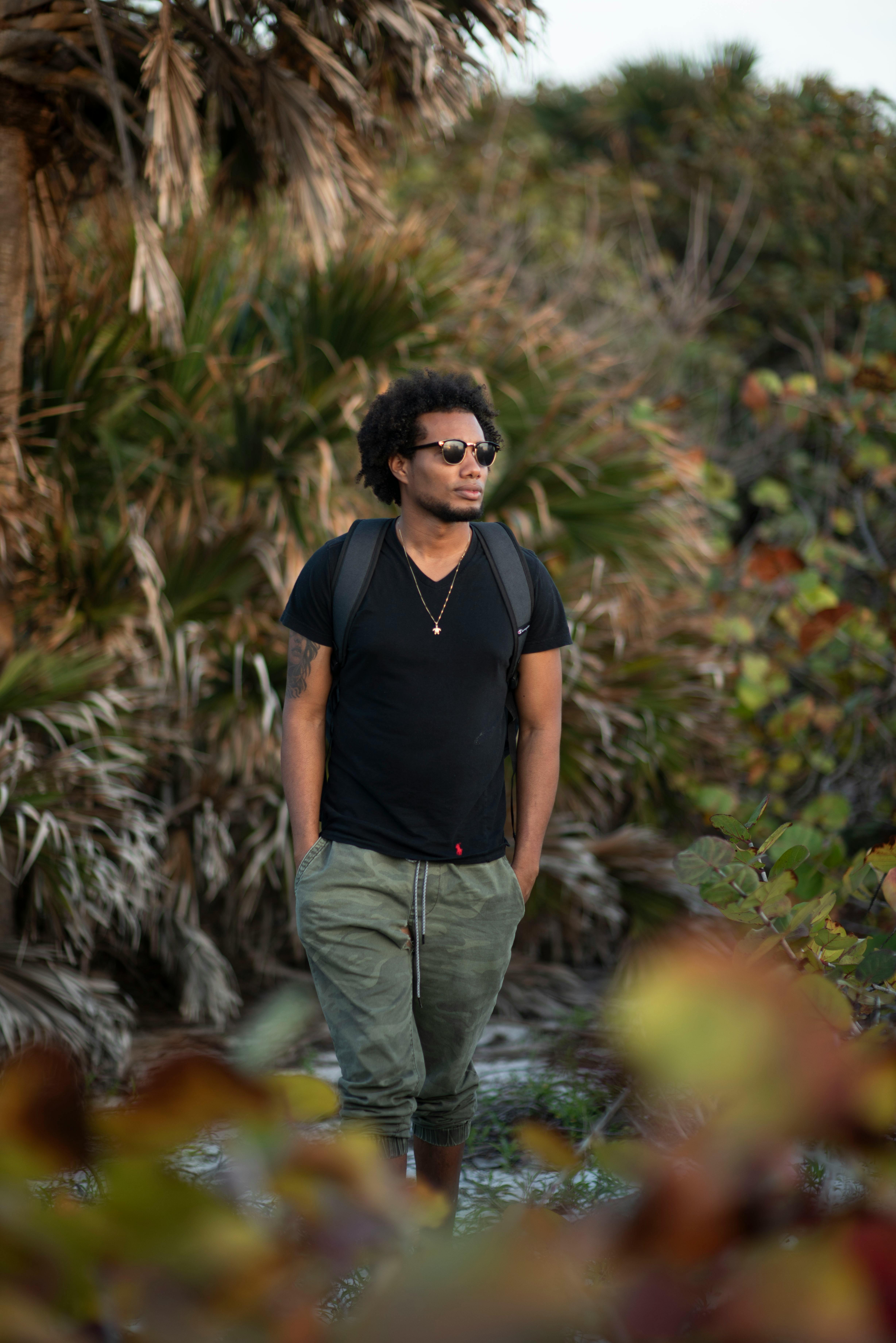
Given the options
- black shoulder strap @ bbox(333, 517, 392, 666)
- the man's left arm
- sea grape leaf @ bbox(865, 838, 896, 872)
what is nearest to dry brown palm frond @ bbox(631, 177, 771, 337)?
the man's left arm

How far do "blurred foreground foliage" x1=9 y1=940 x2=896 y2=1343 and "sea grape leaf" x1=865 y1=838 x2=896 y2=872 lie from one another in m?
1.69

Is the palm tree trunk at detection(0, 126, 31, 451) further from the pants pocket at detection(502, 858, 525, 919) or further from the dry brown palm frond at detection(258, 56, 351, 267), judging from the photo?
the pants pocket at detection(502, 858, 525, 919)

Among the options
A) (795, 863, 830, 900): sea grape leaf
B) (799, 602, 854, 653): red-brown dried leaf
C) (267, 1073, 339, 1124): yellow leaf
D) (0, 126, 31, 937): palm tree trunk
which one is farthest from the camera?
(799, 602, 854, 653): red-brown dried leaf

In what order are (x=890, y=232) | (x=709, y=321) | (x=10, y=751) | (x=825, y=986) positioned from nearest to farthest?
(x=825, y=986), (x=10, y=751), (x=890, y=232), (x=709, y=321)

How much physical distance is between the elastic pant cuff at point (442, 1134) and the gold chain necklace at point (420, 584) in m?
1.23

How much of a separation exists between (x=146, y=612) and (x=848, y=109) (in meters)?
9.00

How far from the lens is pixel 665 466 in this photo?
5.71m

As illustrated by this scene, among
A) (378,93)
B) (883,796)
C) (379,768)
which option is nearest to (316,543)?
(378,93)

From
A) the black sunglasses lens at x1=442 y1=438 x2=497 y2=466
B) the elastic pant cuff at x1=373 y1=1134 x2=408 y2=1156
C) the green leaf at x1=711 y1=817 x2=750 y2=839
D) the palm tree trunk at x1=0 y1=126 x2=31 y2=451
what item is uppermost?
the palm tree trunk at x1=0 y1=126 x2=31 y2=451

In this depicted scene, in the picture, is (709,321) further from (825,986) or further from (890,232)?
(825,986)

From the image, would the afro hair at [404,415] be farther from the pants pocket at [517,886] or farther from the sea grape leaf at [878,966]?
the sea grape leaf at [878,966]

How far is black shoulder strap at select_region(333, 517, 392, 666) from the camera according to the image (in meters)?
2.81

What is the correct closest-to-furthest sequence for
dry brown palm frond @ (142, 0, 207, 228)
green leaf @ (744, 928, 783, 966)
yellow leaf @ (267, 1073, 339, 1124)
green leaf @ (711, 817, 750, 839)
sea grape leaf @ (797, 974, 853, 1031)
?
yellow leaf @ (267, 1073, 339, 1124) → sea grape leaf @ (797, 974, 853, 1031) → green leaf @ (744, 928, 783, 966) → green leaf @ (711, 817, 750, 839) → dry brown palm frond @ (142, 0, 207, 228)

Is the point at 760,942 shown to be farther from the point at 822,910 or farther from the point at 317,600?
the point at 317,600
